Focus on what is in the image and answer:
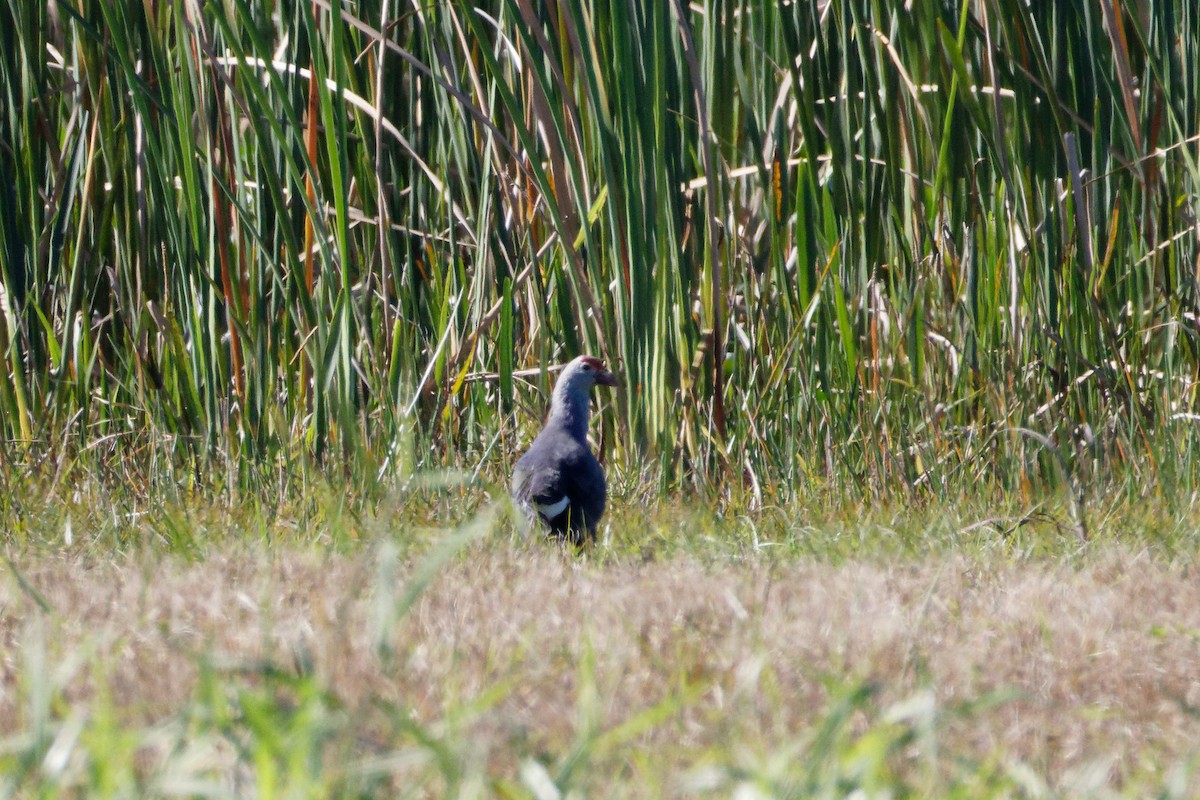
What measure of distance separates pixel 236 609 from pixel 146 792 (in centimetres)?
93

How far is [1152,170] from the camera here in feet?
14.6

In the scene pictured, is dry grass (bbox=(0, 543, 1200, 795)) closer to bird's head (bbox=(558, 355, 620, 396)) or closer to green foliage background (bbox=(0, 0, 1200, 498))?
bird's head (bbox=(558, 355, 620, 396))

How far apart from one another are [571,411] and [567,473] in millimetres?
415

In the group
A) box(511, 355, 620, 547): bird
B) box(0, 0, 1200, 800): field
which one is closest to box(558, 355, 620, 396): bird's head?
box(511, 355, 620, 547): bird

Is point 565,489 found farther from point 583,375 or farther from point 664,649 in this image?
point 664,649

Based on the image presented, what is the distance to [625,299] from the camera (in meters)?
4.21

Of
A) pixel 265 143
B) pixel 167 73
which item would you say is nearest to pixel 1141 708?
pixel 265 143

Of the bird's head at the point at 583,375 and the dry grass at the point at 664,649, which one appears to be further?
the bird's head at the point at 583,375

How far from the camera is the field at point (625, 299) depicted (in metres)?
3.33

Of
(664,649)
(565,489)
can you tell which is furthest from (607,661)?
(565,489)

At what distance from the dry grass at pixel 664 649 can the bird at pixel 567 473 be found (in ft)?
2.02

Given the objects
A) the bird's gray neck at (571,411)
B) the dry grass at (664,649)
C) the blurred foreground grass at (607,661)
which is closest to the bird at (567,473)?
the bird's gray neck at (571,411)

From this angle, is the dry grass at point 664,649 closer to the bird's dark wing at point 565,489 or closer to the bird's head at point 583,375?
the bird's dark wing at point 565,489

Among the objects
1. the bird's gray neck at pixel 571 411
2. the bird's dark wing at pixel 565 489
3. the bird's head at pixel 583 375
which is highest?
the bird's head at pixel 583 375
